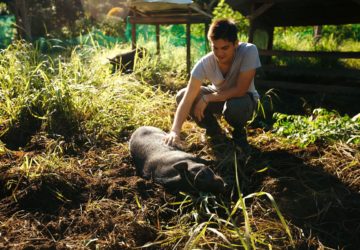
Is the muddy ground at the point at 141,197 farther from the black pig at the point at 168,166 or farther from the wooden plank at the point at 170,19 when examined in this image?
the wooden plank at the point at 170,19

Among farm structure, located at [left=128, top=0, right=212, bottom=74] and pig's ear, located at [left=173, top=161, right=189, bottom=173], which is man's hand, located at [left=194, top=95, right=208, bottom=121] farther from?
farm structure, located at [left=128, top=0, right=212, bottom=74]

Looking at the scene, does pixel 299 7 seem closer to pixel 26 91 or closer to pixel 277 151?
pixel 277 151

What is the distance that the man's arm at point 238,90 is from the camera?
306 cm

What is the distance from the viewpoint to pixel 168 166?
259 centimetres

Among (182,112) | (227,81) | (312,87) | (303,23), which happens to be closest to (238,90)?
(227,81)

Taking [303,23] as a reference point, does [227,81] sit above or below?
below

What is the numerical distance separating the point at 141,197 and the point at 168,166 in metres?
0.29

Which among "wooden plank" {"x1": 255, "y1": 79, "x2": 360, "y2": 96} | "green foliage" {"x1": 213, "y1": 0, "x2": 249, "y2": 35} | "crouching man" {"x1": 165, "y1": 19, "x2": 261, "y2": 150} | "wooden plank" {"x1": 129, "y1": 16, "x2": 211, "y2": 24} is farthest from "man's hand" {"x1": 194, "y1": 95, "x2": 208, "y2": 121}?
"green foliage" {"x1": 213, "y1": 0, "x2": 249, "y2": 35}

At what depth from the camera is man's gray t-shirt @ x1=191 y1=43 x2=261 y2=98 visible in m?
3.06

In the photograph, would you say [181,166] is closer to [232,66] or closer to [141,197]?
[141,197]

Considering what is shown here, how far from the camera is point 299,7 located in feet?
18.8

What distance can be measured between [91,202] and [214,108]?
1.56 metres

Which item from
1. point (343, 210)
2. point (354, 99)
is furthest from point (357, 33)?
point (343, 210)

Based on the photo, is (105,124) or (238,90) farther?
(105,124)
